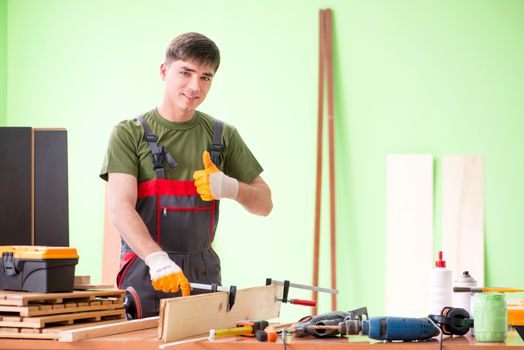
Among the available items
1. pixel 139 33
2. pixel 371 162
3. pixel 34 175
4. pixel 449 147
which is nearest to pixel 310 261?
pixel 371 162

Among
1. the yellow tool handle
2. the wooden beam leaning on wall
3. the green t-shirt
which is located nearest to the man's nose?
the green t-shirt

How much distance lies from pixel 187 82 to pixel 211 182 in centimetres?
36

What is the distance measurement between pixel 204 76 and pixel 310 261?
2.25 metres

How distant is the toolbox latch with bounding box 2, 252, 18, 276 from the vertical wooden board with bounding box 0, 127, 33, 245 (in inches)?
13.6

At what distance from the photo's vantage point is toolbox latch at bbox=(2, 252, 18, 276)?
7.42 feet

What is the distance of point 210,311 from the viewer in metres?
2.23

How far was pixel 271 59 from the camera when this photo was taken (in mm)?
5004

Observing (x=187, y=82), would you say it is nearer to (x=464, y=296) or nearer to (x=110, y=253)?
(x=464, y=296)

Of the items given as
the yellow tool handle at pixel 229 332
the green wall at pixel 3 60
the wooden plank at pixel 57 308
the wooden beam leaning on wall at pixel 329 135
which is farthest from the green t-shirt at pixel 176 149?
the green wall at pixel 3 60

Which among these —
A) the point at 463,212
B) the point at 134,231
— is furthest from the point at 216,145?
the point at 463,212

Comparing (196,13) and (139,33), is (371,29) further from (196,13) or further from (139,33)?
(139,33)

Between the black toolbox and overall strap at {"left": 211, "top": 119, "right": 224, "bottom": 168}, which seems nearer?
the black toolbox

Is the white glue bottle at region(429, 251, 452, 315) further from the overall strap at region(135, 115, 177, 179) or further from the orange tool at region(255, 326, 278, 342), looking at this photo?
the overall strap at region(135, 115, 177, 179)

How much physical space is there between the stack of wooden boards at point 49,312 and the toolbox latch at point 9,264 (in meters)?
0.06
